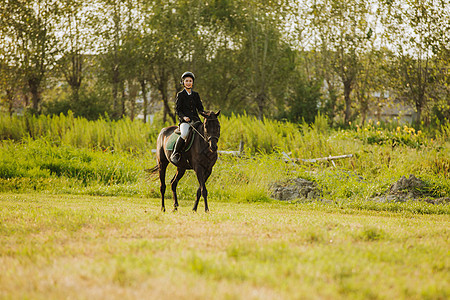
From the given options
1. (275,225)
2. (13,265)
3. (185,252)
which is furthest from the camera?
(275,225)

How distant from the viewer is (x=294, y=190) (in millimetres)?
12625

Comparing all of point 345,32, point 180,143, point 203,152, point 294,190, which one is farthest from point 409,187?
point 345,32

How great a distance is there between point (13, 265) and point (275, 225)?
11.7 feet

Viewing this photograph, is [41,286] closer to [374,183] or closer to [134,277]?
[134,277]

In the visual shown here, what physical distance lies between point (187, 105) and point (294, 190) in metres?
4.98

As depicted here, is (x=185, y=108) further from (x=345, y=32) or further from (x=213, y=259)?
(x=345, y=32)

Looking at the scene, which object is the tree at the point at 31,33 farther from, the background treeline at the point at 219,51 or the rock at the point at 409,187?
the rock at the point at 409,187

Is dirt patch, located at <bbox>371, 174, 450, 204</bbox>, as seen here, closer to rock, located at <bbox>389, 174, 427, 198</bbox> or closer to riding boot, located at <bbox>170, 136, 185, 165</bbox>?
rock, located at <bbox>389, 174, 427, 198</bbox>

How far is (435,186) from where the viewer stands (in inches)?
461

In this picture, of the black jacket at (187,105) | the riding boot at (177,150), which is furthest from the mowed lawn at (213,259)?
the black jacket at (187,105)

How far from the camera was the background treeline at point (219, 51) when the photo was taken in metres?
24.8

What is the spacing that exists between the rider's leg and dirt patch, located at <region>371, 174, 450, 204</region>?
5.54m

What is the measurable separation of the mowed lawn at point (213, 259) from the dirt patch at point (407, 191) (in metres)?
4.63

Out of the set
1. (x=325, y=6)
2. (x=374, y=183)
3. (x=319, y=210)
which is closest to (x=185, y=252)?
(x=319, y=210)
